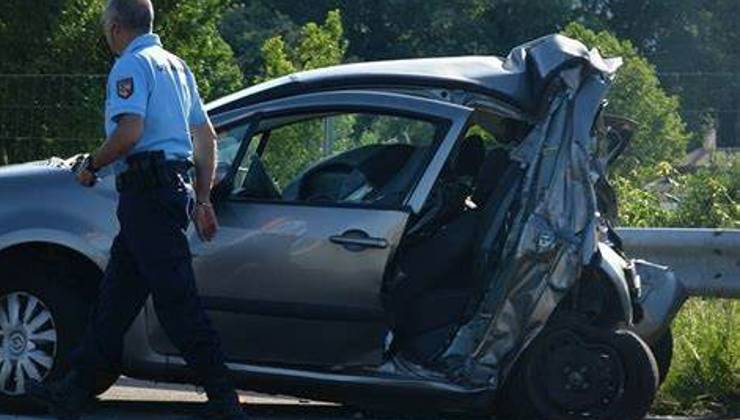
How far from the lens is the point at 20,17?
15.9m

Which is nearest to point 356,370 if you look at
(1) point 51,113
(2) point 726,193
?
(1) point 51,113

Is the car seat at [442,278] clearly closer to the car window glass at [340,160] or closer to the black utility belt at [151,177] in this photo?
the car window glass at [340,160]

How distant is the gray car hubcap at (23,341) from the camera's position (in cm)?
666

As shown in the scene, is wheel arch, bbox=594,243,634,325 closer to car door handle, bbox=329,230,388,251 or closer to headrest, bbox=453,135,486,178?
headrest, bbox=453,135,486,178

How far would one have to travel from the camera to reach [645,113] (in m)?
25.2

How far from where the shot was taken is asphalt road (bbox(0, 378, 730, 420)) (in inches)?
273

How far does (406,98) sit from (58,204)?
1.58m

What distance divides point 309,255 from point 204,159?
65 centimetres

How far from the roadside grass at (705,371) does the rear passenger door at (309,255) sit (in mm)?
1769

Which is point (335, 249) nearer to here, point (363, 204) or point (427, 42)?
point (363, 204)

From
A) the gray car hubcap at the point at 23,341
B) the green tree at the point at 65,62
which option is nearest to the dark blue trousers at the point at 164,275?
the gray car hubcap at the point at 23,341

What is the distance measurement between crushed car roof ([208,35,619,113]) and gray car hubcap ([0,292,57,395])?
1177 mm

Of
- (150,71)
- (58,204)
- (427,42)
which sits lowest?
(427,42)

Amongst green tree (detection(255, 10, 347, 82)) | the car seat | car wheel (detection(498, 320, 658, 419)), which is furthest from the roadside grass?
green tree (detection(255, 10, 347, 82))
